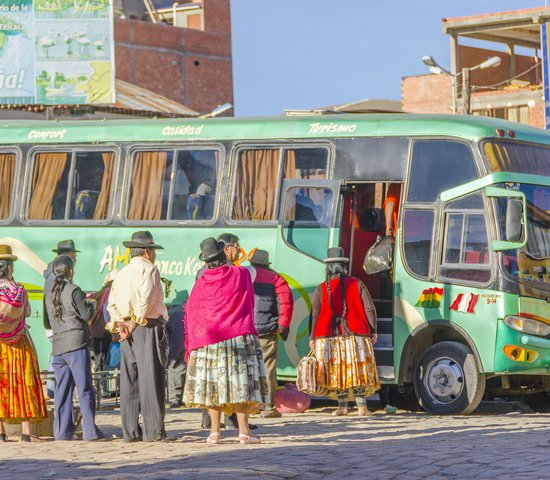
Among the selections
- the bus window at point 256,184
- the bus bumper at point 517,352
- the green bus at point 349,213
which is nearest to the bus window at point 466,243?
the green bus at point 349,213

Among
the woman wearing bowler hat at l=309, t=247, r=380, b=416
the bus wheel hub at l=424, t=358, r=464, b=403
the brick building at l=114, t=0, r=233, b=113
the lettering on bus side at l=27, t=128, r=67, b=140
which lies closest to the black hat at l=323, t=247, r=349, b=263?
the woman wearing bowler hat at l=309, t=247, r=380, b=416

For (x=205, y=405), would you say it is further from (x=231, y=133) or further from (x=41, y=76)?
(x=41, y=76)

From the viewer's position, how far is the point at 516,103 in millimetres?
49094

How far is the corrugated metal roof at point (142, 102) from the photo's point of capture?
41066 millimetres

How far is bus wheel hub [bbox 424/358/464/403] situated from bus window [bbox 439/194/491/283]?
1023 millimetres

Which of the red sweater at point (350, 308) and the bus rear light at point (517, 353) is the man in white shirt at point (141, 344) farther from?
the bus rear light at point (517, 353)

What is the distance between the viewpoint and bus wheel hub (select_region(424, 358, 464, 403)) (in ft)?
56.6

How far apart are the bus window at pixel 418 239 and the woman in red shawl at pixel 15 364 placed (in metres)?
5.42

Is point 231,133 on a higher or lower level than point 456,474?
higher

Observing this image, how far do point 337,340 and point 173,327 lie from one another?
218 centimetres

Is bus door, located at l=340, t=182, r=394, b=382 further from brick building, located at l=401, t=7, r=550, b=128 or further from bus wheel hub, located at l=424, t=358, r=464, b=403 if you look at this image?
brick building, located at l=401, t=7, r=550, b=128

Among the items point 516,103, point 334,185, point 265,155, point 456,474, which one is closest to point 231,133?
point 265,155

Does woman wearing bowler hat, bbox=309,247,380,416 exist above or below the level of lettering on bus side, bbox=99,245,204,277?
below

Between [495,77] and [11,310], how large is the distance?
41436 mm
